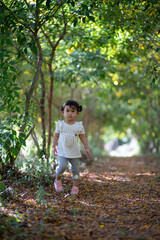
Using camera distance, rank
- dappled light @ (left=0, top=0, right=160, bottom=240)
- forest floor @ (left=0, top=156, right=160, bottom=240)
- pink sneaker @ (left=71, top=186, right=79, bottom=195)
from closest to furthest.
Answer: forest floor @ (left=0, top=156, right=160, bottom=240)
dappled light @ (left=0, top=0, right=160, bottom=240)
pink sneaker @ (left=71, top=186, right=79, bottom=195)

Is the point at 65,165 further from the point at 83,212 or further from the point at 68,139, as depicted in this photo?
the point at 83,212

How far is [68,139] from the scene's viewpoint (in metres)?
3.87

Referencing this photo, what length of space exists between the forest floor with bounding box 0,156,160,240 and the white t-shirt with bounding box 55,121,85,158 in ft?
1.84

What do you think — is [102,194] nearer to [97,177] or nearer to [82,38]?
[97,177]

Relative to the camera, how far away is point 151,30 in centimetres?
427

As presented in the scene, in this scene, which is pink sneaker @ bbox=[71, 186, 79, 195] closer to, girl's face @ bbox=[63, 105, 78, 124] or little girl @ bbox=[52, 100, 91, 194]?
little girl @ bbox=[52, 100, 91, 194]

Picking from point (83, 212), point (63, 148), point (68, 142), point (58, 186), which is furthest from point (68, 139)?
point (83, 212)

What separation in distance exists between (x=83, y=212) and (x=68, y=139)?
116 centimetres

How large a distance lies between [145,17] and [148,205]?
103 inches

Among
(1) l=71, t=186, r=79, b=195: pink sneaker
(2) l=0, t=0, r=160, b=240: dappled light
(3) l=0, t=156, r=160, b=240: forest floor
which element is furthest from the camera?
(1) l=71, t=186, r=79, b=195: pink sneaker

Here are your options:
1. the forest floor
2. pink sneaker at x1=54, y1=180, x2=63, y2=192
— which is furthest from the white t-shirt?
the forest floor

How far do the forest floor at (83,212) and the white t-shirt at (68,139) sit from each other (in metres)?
0.56

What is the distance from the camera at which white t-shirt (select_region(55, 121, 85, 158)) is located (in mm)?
3863

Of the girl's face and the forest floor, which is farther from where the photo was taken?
the girl's face
